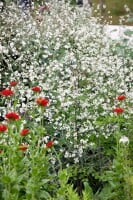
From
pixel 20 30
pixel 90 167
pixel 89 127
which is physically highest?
pixel 20 30

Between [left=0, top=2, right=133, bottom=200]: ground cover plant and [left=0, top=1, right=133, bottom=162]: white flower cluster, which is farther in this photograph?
[left=0, top=1, right=133, bottom=162]: white flower cluster

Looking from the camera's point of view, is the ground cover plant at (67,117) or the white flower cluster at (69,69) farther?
the white flower cluster at (69,69)

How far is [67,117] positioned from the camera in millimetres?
4453

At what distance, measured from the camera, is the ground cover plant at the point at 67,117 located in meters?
3.14

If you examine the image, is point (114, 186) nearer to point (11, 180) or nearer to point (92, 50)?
point (11, 180)

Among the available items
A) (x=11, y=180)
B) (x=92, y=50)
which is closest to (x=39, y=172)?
(x=11, y=180)

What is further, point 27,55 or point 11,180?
point 27,55

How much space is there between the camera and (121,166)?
3402mm

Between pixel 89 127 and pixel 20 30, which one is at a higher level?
pixel 20 30

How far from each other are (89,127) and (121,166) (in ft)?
2.82

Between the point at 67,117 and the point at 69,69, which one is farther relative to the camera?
the point at 69,69

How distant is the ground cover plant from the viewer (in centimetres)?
314

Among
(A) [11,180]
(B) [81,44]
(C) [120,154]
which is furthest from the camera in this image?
(B) [81,44]

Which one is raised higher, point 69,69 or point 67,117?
point 69,69
